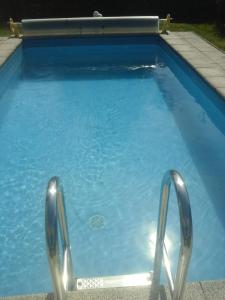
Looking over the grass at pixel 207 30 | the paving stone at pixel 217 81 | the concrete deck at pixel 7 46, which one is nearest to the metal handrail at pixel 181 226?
the paving stone at pixel 217 81

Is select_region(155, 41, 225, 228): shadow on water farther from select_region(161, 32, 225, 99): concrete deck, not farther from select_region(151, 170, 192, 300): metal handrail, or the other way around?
select_region(151, 170, 192, 300): metal handrail

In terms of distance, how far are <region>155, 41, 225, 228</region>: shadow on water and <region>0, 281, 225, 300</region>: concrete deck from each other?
1.81 meters

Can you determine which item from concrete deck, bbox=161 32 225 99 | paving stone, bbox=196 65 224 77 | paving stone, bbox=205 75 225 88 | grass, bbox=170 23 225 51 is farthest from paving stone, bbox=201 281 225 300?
grass, bbox=170 23 225 51

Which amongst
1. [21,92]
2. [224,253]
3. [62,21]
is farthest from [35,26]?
[224,253]

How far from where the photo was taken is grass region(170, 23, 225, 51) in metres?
9.80

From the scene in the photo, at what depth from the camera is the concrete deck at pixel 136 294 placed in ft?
8.04

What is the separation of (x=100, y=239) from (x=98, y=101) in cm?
414

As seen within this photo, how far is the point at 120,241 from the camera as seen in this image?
4051 millimetres

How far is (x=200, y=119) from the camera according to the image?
671 centimetres

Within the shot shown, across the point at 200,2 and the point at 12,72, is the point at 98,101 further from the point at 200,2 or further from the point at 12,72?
the point at 200,2

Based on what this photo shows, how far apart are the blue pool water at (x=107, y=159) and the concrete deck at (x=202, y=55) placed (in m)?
0.22

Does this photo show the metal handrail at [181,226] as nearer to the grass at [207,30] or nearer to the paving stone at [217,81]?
the paving stone at [217,81]

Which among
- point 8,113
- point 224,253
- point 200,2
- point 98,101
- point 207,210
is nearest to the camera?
point 224,253

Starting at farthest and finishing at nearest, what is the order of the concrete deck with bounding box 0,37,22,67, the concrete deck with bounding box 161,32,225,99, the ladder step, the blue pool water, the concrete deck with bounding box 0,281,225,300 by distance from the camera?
the concrete deck with bounding box 0,37,22,67 < the concrete deck with bounding box 161,32,225,99 < the blue pool water < the ladder step < the concrete deck with bounding box 0,281,225,300
